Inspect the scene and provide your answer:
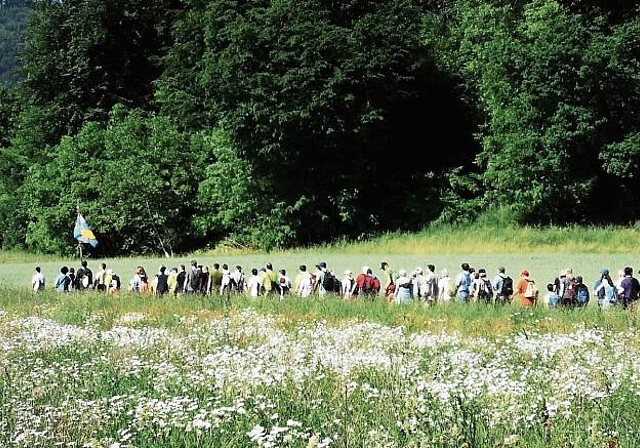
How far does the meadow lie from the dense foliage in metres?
26.7

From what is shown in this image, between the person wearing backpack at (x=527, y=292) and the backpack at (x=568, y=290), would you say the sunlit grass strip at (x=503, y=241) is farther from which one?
the person wearing backpack at (x=527, y=292)

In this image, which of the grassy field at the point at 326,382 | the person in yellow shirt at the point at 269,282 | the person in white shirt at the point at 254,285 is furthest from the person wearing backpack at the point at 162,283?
the grassy field at the point at 326,382

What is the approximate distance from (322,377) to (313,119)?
1561 inches

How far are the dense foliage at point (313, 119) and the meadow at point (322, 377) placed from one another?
26.7 m

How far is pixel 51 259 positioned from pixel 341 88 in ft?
95.2

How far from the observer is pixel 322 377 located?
32.9ft

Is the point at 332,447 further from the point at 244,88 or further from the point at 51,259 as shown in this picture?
the point at 51,259

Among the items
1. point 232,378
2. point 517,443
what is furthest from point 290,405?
point 517,443

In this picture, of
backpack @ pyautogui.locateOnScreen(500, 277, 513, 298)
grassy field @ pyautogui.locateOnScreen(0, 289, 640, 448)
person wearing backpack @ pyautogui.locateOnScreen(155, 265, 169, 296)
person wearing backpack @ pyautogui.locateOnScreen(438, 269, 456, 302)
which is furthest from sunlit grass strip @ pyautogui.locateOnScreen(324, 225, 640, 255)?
grassy field @ pyautogui.locateOnScreen(0, 289, 640, 448)

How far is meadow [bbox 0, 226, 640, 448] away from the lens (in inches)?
290

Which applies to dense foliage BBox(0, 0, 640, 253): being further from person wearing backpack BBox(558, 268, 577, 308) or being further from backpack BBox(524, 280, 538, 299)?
backpack BBox(524, 280, 538, 299)

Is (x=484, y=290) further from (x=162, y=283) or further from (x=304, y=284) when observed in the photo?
(x=162, y=283)

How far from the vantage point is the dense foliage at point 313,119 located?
4341cm

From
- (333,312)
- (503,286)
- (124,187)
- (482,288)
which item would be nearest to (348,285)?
(482,288)
